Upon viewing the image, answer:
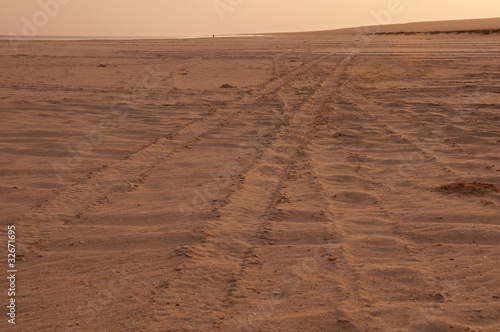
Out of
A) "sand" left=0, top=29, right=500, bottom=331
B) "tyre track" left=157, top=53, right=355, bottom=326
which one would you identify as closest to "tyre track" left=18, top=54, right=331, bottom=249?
"sand" left=0, top=29, right=500, bottom=331

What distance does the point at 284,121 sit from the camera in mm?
8758

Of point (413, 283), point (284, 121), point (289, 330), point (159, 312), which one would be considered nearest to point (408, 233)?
point (413, 283)

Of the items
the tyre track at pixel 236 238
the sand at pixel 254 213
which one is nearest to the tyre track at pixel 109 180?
the sand at pixel 254 213

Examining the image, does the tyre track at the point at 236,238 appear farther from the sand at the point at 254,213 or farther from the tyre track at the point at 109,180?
the tyre track at the point at 109,180

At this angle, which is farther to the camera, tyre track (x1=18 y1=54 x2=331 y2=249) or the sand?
tyre track (x1=18 y1=54 x2=331 y2=249)

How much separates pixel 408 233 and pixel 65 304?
2565 mm

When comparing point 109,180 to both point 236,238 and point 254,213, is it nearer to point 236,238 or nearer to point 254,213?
point 254,213

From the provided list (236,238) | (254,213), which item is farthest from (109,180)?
(236,238)

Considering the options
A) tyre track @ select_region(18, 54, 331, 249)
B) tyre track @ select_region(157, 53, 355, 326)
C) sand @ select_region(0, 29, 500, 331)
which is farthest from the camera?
tyre track @ select_region(18, 54, 331, 249)

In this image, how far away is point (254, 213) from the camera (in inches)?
189

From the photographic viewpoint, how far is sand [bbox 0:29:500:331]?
3.32m

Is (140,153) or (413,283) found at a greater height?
(140,153)

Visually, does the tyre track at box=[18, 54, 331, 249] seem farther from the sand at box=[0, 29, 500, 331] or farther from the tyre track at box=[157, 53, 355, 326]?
the tyre track at box=[157, 53, 355, 326]

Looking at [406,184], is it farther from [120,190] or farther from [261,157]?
[120,190]
